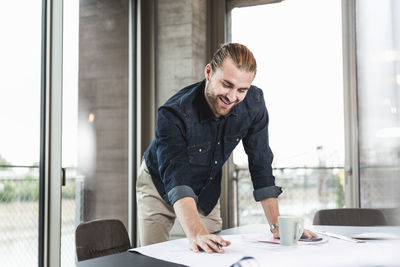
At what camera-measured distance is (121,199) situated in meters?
3.39

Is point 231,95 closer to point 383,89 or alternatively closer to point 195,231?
point 195,231

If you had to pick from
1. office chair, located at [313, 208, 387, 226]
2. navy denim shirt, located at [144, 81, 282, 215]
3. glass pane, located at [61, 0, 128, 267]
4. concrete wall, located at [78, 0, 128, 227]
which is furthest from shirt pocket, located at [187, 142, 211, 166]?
concrete wall, located at [78, 0, 128, 227]

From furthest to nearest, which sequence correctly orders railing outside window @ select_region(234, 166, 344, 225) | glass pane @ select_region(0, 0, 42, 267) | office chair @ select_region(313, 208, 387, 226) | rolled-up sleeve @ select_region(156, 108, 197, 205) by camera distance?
1. railing outside window @ select_region(234, 166, 344, 225)
2. glass pane @ select_region(0, 0, 42, 267)
3. office chair @ select_region(313, 208, 387, 226)
4. rolled-up sleeve @ select_region(156, 108, 197, 205)

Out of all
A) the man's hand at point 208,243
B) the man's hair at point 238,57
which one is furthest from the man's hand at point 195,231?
the man's hair at point 238,57

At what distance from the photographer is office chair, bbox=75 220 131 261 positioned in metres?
1.55

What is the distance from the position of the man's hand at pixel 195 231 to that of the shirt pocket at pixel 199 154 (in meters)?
0.33

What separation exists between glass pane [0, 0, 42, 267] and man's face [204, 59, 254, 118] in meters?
1.32

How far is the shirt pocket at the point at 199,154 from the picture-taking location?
1.69 metres

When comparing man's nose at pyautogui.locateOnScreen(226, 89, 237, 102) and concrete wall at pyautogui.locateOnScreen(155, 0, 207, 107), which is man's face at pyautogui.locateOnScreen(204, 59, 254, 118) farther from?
concrete wall at pyautogui.locateOnScreen(155, 0, 207, 107)

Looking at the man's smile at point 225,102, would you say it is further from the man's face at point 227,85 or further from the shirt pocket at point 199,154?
the shirt pocket at point 199,154

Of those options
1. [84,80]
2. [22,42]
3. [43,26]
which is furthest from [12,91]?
[84,80]

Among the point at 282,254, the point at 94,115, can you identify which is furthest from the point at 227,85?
the point at 94,115

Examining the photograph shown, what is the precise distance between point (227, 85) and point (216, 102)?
109 millimetres

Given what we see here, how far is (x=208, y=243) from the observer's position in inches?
45.7
